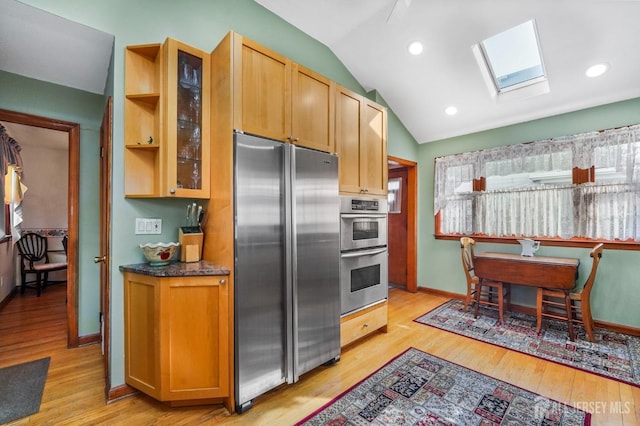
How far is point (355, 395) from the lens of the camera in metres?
1.92

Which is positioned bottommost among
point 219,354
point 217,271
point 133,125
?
point 219,354

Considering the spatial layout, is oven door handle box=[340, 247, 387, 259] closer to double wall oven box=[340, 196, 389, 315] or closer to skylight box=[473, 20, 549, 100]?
double wall oven box=[340, 196, 389, 315]

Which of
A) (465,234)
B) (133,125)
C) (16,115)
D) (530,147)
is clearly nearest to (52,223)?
(16,115)

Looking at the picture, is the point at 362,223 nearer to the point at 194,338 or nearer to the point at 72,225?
the point at 194,338

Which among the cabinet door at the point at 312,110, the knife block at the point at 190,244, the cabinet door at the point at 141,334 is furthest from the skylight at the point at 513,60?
the cabinet door at the point at 141,334

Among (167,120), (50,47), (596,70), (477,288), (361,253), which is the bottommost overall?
(477,288)

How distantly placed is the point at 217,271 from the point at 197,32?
1926mm

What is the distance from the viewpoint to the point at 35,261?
463 cm

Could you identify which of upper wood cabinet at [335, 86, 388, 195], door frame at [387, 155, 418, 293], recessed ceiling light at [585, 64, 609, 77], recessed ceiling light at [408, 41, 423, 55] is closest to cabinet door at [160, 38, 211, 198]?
upper wood cabinet at [335, 86, 388, 195]

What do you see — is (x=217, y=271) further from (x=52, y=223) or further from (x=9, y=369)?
(x=52, y=223)

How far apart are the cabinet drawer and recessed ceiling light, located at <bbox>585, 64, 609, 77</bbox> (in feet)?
10.3

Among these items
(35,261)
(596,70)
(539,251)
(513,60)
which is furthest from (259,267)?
(35,261)

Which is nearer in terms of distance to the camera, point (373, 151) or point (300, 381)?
point (300, 381)

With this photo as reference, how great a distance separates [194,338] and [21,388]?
4.64 ft
